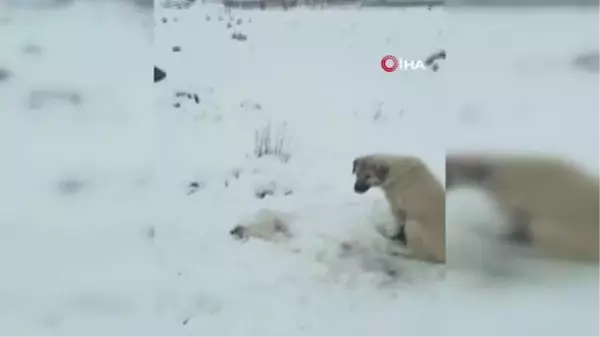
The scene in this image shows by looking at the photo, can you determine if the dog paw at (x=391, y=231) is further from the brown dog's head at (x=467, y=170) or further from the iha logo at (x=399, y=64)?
the iha logo at (x=399, y=64)

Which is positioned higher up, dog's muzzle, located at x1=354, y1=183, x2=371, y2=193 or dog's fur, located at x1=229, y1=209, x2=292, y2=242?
dog's muzzle, located at x1=354, y1=183, x2=371, y2=193

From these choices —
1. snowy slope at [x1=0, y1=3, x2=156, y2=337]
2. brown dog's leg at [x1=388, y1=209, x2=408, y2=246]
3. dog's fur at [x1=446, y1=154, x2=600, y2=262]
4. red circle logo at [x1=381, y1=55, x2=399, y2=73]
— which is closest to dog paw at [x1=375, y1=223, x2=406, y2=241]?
brown dog's leg at [x1=388, y1=209, x2=408, y2=246]

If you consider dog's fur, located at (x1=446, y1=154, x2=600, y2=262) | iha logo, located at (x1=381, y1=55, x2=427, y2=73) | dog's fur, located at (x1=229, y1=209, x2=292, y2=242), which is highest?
iha logo, located at (x1=381, y1=55, x2=427, y2=73)

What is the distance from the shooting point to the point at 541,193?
96 centimetres

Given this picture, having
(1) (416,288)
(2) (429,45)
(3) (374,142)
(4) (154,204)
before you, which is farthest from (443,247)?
(4) (154,204)

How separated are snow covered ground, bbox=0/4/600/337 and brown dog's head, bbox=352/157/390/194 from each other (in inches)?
0.7

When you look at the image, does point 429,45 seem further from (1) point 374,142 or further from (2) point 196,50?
(2) point 196,50

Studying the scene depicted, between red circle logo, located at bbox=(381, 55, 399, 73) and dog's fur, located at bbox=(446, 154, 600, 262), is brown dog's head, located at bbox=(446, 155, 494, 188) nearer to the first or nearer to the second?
dog's fur, located at bbox=(446, 154, 600, 262)

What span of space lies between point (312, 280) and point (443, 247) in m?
0.21

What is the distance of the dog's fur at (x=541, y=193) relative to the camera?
95 cm

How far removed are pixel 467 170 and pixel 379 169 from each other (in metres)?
0.14

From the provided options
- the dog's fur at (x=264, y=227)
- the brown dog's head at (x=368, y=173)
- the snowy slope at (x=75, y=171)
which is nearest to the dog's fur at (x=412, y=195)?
the brown dog's head at (x=368, y=173)

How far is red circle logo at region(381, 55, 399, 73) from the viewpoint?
957 millimetres

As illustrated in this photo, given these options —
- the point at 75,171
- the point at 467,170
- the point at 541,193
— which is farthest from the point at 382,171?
the point at 75,171
